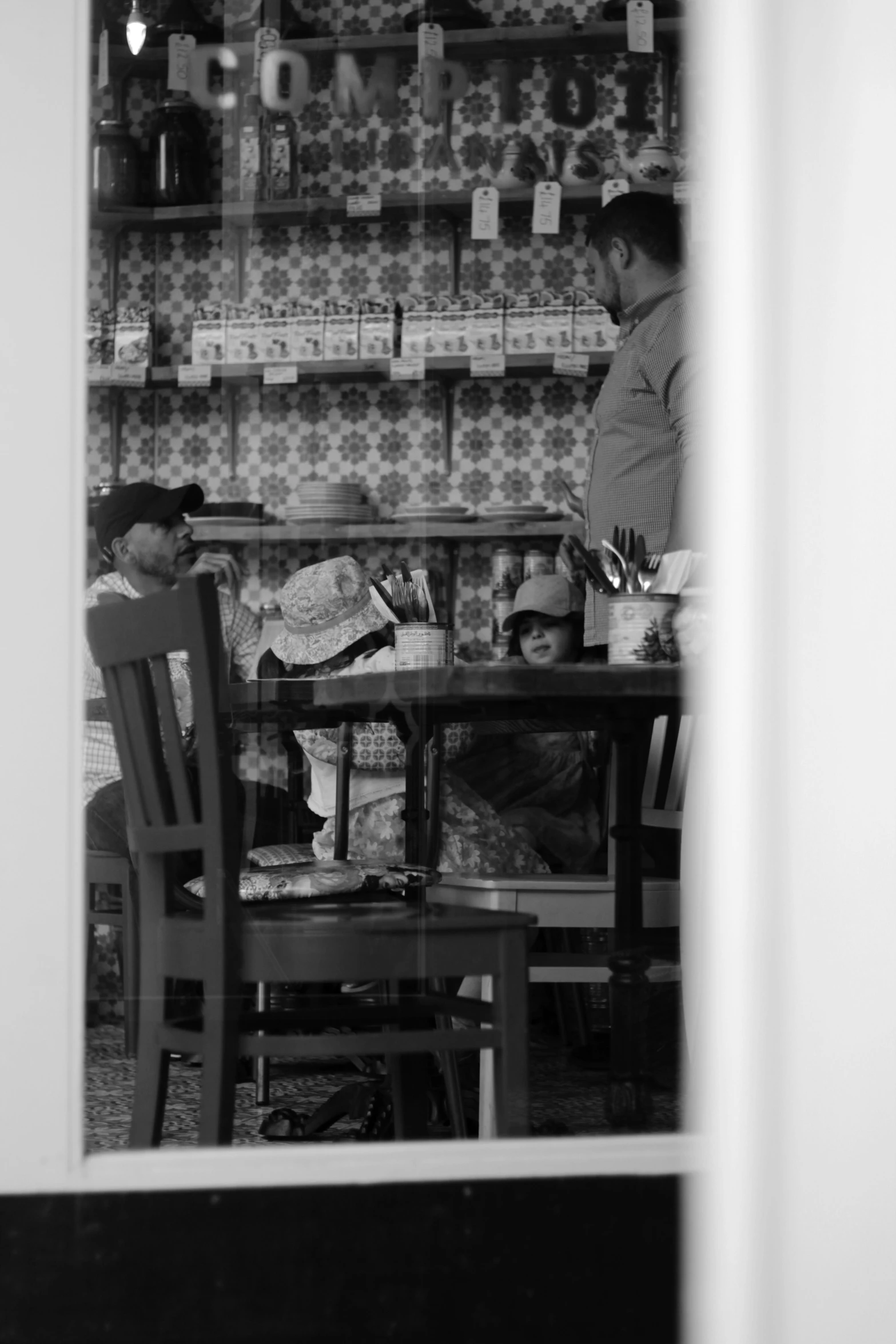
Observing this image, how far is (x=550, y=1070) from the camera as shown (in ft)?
5.53

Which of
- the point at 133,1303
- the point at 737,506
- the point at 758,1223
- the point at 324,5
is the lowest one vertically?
the point at 133,1303

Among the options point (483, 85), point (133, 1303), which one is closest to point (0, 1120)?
point (133, 1303)

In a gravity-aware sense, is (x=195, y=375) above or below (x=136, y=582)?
above

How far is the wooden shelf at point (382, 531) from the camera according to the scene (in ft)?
6.48

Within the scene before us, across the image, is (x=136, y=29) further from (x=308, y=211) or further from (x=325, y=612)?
(x=308, y=211)

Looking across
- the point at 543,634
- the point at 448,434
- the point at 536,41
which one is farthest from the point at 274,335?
the point at 536,41

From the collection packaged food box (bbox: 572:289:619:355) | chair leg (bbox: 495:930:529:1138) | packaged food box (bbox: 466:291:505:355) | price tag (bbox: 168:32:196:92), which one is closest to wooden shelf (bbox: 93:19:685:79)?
packaged food box (bbox: 466:291:505:355)

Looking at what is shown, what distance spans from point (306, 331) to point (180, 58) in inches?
32.9

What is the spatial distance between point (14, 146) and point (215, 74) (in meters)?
1.22

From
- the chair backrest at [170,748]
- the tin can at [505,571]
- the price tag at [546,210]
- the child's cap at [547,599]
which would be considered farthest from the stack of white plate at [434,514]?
the chair backrest at [170,748]

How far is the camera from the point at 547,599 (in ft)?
12.2

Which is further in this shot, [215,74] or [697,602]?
[215,74]

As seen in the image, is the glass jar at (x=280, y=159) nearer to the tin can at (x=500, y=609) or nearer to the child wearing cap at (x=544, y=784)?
the child wearing cap at (x=544, y=784)

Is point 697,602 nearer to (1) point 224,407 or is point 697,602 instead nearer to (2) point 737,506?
(1) point 224,407
